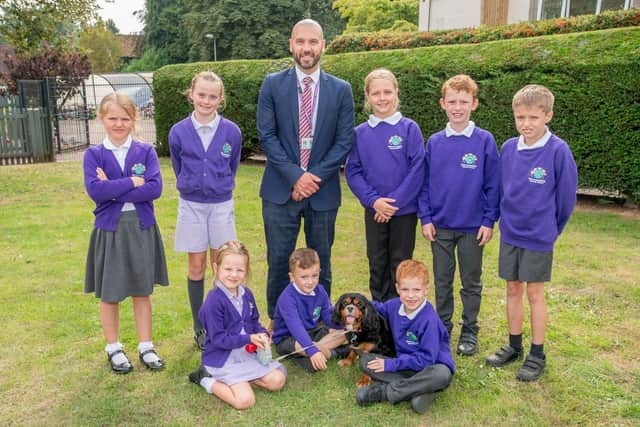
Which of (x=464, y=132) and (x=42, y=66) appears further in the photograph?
(x=42, y=66)

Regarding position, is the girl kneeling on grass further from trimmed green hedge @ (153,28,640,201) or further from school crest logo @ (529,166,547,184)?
trimmed green hedge @ (153,28,640,201)

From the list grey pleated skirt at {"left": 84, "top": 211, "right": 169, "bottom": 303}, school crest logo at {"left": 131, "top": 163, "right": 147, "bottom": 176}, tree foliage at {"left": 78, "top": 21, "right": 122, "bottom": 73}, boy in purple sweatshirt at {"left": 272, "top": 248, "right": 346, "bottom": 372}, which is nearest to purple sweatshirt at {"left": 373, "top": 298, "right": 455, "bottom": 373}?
boy in purple sweatshirt at {"left": 272, "top": 248, "right": 346, "bottom": 372}

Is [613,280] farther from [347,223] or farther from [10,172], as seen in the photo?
[10,172]

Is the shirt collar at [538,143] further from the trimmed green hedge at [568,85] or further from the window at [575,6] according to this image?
the window at [575,6]

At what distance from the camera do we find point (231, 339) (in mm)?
3484

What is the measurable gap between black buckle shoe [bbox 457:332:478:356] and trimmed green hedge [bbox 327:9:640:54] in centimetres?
826

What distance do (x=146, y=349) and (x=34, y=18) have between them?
10917 millimetres

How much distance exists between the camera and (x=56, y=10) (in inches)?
489

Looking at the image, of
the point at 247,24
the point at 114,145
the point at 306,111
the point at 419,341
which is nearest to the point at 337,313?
the point at 419,341

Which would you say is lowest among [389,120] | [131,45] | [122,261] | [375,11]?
[122,261]

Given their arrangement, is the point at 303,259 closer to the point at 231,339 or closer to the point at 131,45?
the point at 231,339

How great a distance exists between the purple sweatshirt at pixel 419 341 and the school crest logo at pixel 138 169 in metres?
1.86

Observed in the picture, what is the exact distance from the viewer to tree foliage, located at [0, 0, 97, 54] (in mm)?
12023

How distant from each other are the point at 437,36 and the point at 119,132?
1082 centimetres
